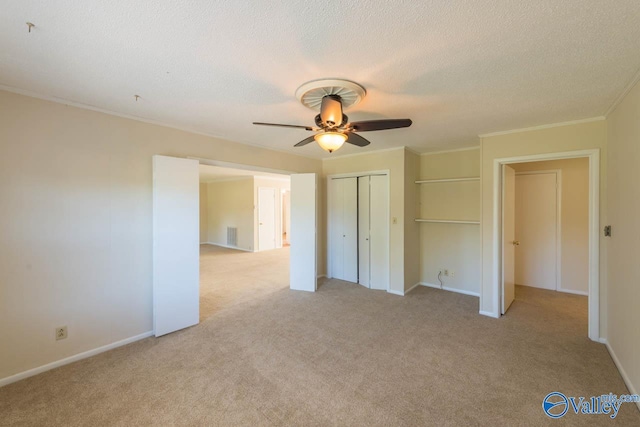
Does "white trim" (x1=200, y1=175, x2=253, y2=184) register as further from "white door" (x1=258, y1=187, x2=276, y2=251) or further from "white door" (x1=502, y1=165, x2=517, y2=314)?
"white door" (x1=502, y1=165, x2=517, y2=314)

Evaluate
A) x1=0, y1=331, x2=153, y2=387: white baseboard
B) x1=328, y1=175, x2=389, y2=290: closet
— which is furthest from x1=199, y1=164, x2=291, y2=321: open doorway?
x1=0, y1=331, x2=153, y2=387: white baseboard

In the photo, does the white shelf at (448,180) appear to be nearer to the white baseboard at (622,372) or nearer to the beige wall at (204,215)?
the white baseboard at (622,372)

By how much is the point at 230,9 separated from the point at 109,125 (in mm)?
2155

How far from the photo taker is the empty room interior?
4.91 feet

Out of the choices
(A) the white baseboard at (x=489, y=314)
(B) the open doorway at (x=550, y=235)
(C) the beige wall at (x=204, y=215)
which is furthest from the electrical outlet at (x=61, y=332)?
(C) the beige wall at (x=204, y=215)

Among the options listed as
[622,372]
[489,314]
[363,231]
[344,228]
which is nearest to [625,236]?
[622,372]

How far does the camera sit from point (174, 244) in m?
3.06

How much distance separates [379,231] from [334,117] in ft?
9.76

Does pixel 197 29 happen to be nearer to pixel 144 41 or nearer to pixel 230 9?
pixel 230 9

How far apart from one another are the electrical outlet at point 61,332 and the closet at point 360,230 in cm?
382

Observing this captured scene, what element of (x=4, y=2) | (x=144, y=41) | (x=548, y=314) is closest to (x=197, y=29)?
(x=144, y=41)

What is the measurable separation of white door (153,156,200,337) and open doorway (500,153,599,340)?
4026 mm

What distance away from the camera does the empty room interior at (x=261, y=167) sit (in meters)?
1.50

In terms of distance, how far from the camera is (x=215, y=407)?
194cm
